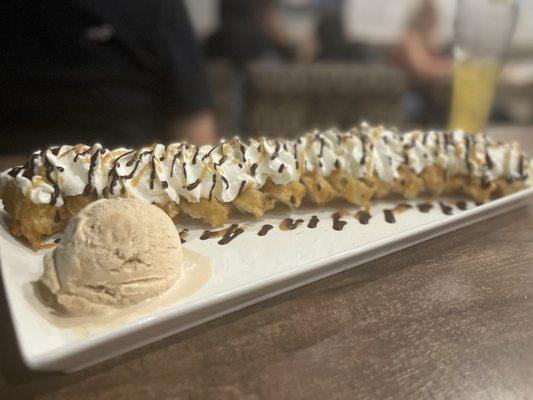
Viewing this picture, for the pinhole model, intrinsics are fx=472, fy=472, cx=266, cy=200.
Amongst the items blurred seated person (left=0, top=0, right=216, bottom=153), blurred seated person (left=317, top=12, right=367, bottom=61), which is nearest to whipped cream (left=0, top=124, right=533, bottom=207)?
blurred seated person (left=0, top=0, right=216, bottom=153)

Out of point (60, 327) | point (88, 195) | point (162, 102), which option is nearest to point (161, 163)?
point (88, 195)

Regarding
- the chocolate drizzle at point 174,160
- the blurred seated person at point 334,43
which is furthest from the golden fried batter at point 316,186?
the blurred seated person at point 334,43

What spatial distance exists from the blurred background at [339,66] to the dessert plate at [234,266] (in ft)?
6.50

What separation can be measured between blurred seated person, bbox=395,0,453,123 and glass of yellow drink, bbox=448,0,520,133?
7.09 ft

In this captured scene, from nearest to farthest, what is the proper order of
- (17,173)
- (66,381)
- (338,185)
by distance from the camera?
(66,381) → (17,173) → (338,185)

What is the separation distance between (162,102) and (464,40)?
1.36 metres

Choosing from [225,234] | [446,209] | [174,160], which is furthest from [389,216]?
[174,160]

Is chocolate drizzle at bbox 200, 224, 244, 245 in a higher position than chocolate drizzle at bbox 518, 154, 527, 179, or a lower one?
lower

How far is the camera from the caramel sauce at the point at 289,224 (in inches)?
46.3

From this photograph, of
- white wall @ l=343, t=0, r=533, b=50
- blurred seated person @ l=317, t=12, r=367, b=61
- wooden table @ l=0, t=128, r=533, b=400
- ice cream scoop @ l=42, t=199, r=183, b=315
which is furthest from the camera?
white wall @ l=343, t=0, r=533, b=50

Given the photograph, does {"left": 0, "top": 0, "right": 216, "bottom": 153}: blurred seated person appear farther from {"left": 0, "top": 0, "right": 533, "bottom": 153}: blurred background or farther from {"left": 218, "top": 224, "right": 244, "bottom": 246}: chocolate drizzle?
{"left": 218, "top": 224, "right": 244, "bottom": 246}: chocolate drizzle

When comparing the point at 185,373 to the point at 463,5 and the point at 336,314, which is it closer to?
the point at 336,314

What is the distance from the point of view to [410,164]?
1364mm

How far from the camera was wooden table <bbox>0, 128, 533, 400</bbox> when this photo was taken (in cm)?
74
